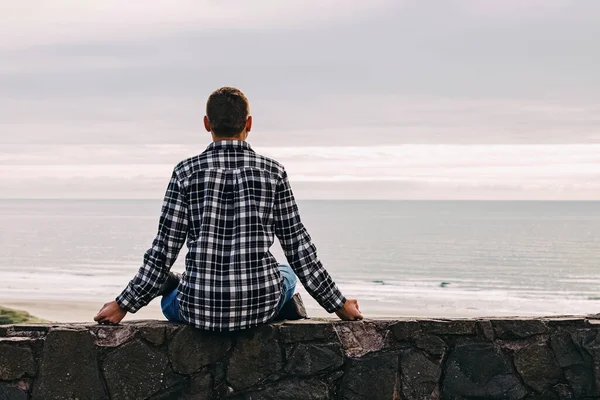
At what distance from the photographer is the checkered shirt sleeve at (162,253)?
4.32m

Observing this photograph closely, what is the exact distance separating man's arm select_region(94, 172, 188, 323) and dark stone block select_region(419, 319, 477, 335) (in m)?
1.39

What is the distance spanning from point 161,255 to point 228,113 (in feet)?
2.62

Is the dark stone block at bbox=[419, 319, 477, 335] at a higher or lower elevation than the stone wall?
higher

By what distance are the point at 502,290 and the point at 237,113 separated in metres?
39.5

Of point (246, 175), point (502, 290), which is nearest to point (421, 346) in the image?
point (246, 175)

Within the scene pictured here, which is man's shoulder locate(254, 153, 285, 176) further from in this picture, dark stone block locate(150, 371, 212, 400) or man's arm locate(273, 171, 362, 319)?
dark stone block locate(150, 371, 212, 400)

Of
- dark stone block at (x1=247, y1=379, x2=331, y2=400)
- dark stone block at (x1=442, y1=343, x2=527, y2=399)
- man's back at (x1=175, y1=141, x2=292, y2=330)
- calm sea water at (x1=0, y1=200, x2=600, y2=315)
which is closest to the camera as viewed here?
man's back at (x1=175, y1=141, x2=292, y2=330)

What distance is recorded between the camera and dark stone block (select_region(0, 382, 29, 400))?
441 cm

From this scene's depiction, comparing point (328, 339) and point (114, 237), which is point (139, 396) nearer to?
point (328, 339)

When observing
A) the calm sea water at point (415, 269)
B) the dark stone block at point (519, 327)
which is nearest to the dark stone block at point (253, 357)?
the dark stone block at point (519, 327)

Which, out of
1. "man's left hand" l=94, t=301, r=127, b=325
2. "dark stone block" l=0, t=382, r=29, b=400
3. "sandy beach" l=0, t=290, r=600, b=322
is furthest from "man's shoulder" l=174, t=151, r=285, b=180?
"sandy beach" l=0, t=290, r=600, b=322

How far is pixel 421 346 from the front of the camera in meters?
4.59

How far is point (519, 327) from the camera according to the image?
15.2 feet

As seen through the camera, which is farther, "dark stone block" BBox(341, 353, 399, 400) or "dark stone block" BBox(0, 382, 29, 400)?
"dark stone block" BBox(341, 353, 399, 400)
